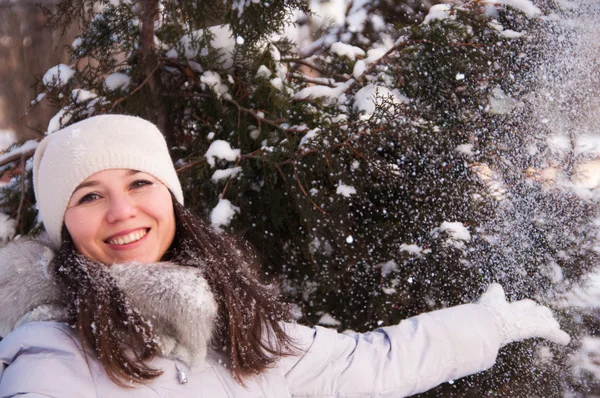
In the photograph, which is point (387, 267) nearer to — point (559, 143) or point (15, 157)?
point (559, 143)

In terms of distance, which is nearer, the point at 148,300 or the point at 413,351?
the point at 148,300

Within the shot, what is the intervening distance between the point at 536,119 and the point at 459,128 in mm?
402

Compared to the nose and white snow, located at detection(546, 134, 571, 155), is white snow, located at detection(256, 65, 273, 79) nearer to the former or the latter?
the nose

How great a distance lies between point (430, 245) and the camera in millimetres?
2305

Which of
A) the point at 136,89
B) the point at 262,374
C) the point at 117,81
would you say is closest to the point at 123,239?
the point at 262,374

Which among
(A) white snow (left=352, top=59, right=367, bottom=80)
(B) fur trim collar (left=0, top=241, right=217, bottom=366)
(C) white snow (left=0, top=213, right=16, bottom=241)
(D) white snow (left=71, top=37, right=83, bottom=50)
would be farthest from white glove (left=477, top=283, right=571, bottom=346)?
(D) white snow (left=71, top=37, right=83, bottom=50)

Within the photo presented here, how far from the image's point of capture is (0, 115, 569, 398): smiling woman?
1.37 metres

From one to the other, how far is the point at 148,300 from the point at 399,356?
935mm

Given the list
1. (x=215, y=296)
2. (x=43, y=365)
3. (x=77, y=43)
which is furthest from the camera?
(x=77, y=43)

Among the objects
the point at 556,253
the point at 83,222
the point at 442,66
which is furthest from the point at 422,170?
the point at 83,222

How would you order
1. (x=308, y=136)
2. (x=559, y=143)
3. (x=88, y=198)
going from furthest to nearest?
(x=559, y=143), (x=308, y=136), (x=88, y=198)

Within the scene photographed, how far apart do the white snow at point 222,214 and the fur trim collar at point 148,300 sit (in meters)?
0.69

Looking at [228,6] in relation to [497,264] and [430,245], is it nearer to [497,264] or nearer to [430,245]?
[430,245]

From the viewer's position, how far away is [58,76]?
8.00 feet
